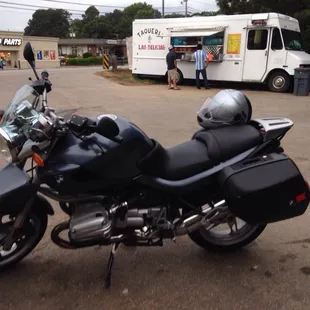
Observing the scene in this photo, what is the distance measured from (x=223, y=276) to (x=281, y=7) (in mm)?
20722

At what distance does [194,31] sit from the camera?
1551 centimetres

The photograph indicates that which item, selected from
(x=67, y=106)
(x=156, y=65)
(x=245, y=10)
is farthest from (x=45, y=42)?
(x=67, y=106)

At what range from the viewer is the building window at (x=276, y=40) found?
14070 millimetres

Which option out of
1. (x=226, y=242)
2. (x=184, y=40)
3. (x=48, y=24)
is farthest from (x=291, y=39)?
(x=48, y=24)

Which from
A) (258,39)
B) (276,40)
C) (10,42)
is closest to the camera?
(276,40)

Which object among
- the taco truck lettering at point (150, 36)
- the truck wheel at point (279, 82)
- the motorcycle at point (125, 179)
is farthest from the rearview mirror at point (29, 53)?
the taco truck lettering at point (150, 36)

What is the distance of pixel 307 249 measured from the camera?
129 inches

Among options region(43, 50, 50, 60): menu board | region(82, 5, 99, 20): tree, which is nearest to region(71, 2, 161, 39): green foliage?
region(82, 5, 99, 20): tree

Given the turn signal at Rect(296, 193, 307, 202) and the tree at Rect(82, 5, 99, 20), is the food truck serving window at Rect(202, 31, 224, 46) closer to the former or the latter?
the turn signal at Rect(296, 193, 307, 202)

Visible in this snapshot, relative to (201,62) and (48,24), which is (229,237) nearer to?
(201,62)

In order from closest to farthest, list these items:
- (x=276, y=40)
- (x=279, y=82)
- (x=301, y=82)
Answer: (x=301, y=82), (x=276, y=40), (x=279, y=82)

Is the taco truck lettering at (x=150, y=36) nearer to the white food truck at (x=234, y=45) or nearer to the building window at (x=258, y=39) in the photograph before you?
the white food truck at (x=234, y=45)

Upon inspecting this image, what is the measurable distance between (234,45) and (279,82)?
7.52 feet

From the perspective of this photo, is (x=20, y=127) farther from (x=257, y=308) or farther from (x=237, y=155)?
(x=257, y=308)
